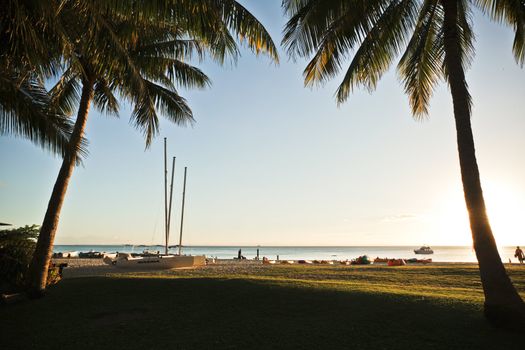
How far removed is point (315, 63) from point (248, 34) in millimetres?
3374

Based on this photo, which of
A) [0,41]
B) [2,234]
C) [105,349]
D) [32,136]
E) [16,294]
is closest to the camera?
[105,349]

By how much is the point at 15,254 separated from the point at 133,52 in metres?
6.80

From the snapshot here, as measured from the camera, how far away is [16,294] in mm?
9500

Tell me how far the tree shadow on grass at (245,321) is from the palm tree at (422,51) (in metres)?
1.29

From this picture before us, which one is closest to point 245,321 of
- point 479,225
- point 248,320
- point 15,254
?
point 248,320

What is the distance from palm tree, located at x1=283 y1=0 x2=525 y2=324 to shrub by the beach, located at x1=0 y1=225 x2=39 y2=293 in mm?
8877

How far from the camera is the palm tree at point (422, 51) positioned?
23.0 feet

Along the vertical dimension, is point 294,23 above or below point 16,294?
above

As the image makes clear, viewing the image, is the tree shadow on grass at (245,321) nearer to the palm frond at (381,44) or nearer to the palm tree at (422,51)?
the palm tree at (422,51)

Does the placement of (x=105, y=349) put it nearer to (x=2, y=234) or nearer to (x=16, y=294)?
(x=16, y=294)

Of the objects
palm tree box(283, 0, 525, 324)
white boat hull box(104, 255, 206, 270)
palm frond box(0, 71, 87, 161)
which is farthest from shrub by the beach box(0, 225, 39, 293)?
white boat hull box(104, 255, 206, 270)

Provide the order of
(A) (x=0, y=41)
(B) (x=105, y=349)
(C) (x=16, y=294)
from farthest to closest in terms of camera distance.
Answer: (C) (x=16, y=294) → (A) (x=0, y=41) → (B) (x=105, y=349)

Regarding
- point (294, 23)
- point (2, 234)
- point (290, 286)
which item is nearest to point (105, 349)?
point (290, 286)

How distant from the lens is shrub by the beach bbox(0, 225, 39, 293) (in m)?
10.0
